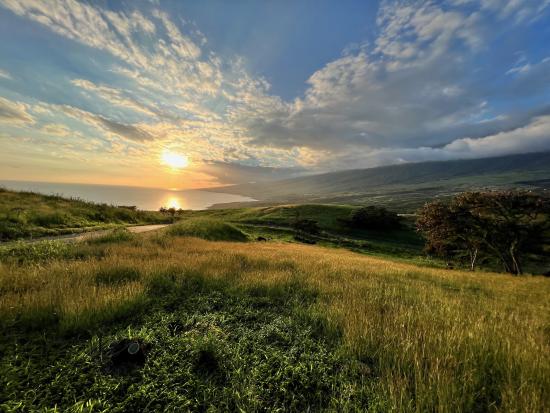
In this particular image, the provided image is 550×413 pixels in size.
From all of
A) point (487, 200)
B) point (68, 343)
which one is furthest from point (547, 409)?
point (487, 200)

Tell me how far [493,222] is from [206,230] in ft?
99.4

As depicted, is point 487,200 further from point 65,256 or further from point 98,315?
point 65,256

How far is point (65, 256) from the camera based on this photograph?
1029cm

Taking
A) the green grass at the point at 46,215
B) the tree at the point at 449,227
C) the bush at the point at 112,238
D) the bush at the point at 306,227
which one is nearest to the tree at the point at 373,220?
the bush at the point at 306,227

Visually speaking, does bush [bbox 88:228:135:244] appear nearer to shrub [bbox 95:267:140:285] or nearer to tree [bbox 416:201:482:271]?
shrub [bbox 95:267:140:285]

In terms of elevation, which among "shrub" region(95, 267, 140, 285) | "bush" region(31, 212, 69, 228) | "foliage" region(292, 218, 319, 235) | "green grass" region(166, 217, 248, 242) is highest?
"bush" region(31, 212, 69, 228)

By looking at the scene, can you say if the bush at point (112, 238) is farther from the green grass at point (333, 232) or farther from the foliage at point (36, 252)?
the green grass at point (333, 232)

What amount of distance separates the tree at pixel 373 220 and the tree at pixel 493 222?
33.8 metres

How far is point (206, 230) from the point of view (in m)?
28.2

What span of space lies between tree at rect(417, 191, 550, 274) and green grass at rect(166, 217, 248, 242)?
932 inches

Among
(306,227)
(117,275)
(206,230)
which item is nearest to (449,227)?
(206,230)

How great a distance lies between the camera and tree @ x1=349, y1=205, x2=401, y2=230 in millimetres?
64188

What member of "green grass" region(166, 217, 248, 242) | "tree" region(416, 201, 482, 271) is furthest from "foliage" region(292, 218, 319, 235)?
"tree" region(416, 201, 482, 271)

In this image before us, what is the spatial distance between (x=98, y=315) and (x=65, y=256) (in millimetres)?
7891
